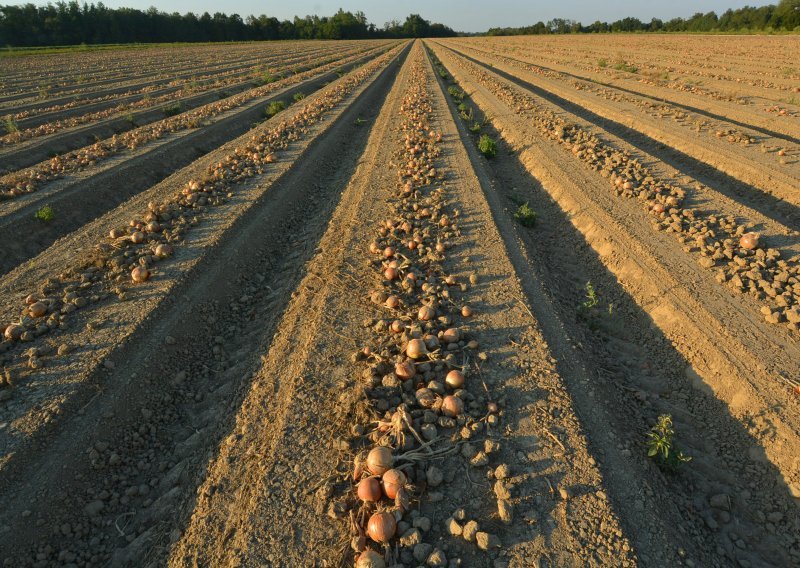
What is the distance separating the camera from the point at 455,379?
4188 mm

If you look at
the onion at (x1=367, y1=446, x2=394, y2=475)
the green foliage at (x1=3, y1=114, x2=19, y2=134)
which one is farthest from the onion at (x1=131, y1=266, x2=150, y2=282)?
the green foliage at (x1=3, y1=114, x2=19, y2=134)

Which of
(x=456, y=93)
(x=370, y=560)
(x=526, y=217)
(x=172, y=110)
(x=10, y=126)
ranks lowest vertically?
(x=370, y=560)

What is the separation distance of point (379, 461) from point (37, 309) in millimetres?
5104

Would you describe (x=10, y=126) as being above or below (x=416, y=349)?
above

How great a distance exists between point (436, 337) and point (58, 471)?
151 inches

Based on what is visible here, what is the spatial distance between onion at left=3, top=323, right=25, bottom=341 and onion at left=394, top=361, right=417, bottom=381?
4710 mm

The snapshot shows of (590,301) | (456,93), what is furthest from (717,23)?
(590,301)

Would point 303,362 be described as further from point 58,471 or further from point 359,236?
point 359,236


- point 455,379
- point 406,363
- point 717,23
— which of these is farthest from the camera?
point 717,23

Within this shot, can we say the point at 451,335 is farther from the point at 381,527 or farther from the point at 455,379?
the point at 381,527

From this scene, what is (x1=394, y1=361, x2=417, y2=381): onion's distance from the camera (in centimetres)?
429

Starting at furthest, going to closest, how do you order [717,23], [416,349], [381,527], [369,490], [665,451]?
[717,23], [416,349], [665,451], [369,490], [381,527]

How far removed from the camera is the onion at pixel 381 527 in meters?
3.04

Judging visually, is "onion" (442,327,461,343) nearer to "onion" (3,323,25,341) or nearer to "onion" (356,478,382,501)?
"onion" (356,478,382,501)
